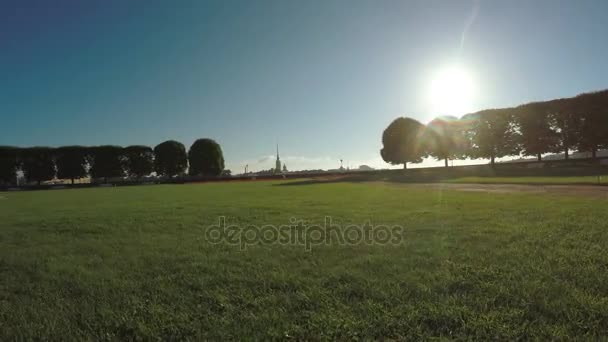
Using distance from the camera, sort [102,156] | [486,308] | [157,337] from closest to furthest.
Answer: [157,337], [486,308], [102,156]

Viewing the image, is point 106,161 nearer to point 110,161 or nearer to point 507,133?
point 110,161

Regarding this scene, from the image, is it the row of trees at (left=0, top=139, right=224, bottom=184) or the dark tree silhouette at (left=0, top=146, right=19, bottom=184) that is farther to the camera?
the row of trees at (left=0, top=139, right=224, bottom=184)

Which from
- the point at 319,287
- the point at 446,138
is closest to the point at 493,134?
the point at 446,138

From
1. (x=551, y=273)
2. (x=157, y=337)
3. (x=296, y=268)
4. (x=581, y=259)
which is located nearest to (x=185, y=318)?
(x=157, y=337)

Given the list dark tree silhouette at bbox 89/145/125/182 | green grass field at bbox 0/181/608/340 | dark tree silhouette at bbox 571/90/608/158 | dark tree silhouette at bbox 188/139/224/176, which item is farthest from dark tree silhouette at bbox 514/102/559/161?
dark tree silhouette at bbox 89/145/125/182

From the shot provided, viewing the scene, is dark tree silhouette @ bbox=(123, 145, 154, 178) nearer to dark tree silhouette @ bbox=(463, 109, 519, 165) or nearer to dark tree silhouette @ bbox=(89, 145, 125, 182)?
dark tree silhouette @ bbox=(89, 145, 125, 182)

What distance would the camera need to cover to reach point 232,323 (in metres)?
2.79

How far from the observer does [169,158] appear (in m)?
66.1

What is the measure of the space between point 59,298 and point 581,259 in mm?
7039

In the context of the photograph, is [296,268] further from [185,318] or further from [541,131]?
[541,131]

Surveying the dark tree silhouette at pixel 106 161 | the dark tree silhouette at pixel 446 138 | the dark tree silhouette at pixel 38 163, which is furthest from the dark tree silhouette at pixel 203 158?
the dark tree silhouette at pixel 446 138

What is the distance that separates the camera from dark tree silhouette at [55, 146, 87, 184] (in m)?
61.2

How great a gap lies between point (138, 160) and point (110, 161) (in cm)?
560

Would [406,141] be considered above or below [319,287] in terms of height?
above
